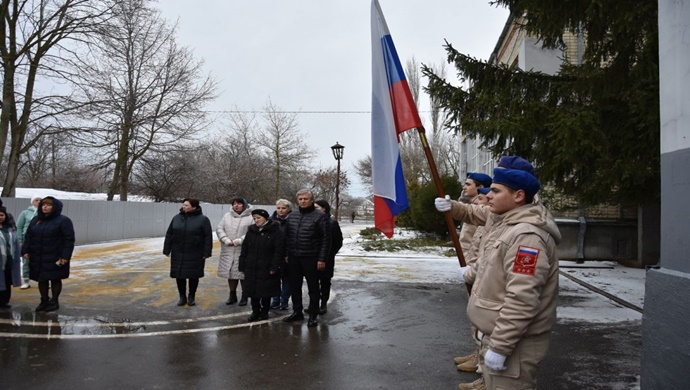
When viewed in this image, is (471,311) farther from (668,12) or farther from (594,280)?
(594,280)

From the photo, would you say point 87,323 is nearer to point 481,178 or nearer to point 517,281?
point 481,178

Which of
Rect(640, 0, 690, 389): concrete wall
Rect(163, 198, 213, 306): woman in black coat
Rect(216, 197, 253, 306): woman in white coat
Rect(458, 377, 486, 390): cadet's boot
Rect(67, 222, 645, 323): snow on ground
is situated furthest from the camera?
Rect(67, 222, 645, 323): snow on ground

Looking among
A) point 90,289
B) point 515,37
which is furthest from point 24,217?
point 515,37

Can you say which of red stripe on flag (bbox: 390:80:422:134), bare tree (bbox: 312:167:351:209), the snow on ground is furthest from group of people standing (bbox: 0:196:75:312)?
bare tree (bbox: 312:167:351:209)

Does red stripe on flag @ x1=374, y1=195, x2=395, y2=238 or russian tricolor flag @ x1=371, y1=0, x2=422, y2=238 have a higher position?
russian tricolor flag @ x1=371, y1=0, x2=422, y2=238

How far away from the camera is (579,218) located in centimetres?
1568

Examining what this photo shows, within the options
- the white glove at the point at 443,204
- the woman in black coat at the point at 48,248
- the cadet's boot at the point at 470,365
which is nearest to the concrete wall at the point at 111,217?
the woman in black coat at the point at 48,248

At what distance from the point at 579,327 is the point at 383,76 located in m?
4.55

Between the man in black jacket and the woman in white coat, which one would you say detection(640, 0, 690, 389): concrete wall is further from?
the woman in white coat

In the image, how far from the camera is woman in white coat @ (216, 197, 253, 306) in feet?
27.1

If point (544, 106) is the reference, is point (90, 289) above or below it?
below

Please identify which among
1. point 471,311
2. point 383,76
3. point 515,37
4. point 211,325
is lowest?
point 211,325

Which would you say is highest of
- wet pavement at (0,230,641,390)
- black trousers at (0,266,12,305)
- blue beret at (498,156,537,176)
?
blue beret at (498,156,537,176)

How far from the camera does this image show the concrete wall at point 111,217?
1761 centimetres
